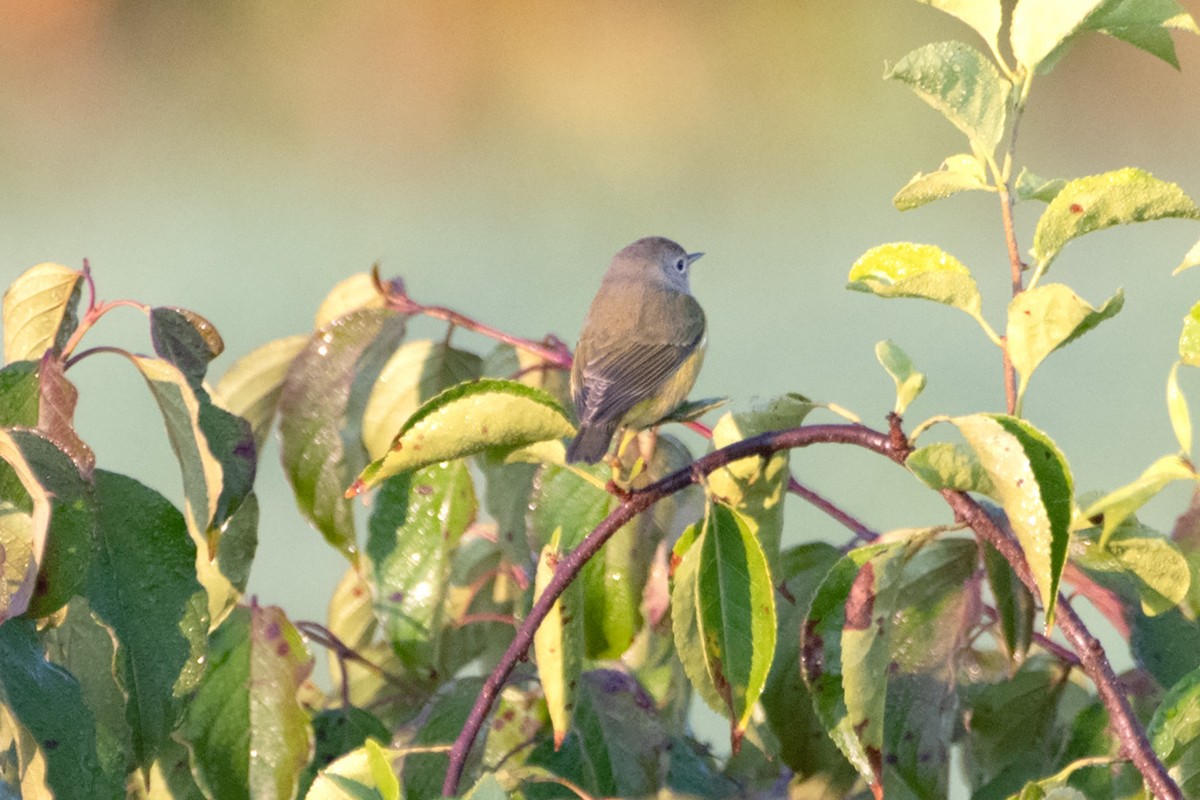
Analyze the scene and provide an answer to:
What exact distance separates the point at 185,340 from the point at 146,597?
0.58ft

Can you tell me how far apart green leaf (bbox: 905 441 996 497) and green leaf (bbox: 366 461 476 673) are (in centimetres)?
45

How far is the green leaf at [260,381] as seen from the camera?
3.33 ft

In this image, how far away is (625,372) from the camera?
4.97 ft

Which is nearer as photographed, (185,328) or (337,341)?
(185,328)

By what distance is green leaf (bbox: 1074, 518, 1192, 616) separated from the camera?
0.67m

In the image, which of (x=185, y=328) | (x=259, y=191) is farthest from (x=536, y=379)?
(x=259, y=191)

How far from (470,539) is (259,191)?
4.16 metres

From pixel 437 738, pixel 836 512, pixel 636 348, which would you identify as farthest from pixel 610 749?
pixel 636 348

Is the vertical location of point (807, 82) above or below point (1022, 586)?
above

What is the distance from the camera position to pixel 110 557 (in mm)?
767

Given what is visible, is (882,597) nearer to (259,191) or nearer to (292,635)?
(292,635)

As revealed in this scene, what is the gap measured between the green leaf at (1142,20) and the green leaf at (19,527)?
0.60m

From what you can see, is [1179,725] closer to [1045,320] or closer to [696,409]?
[1045,320]

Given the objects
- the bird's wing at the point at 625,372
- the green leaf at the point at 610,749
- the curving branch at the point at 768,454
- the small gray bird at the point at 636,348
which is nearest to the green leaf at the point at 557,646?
the curving branch at the point at 768,454
